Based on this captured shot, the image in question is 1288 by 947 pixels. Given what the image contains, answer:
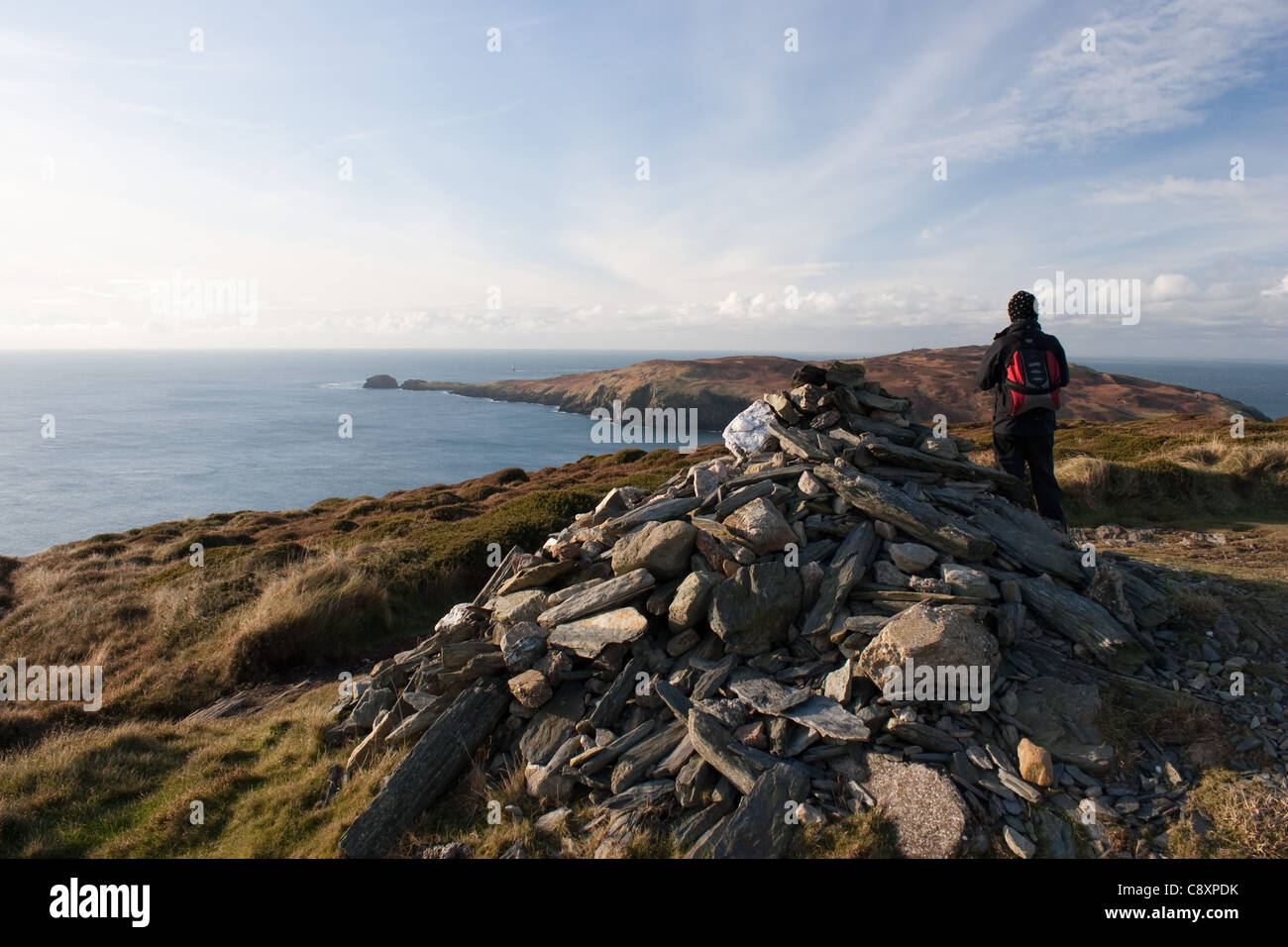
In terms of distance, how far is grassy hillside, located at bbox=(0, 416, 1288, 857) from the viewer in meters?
7.28

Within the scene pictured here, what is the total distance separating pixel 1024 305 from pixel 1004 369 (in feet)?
3.35

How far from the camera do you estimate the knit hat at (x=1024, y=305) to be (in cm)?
938

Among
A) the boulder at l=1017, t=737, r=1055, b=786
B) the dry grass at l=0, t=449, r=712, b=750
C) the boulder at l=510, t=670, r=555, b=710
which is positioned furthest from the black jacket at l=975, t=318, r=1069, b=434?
the dry grass at l=0, t=449, r=712, b=750

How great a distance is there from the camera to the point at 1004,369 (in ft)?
31.2

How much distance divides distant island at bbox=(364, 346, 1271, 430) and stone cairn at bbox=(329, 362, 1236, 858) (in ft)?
134

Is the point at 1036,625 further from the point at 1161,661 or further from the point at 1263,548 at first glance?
the point at 1263,548

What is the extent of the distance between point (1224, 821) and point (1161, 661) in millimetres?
2338

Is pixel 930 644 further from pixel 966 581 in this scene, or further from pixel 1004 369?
pixel 1004 369

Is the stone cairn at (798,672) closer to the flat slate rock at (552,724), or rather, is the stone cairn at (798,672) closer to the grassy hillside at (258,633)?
the flat slate rock at (552,724)

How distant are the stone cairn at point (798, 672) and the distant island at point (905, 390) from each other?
134 feet

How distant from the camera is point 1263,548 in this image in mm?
11539

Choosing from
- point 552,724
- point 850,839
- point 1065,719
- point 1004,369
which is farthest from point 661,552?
point 1004,369

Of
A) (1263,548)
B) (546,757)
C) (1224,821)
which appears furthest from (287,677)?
(1263,548)

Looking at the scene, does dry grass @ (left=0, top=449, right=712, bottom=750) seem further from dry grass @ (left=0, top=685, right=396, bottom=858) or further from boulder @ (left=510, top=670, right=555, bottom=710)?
boulder @ (left=510, top=670, right=555, bottom=710)
